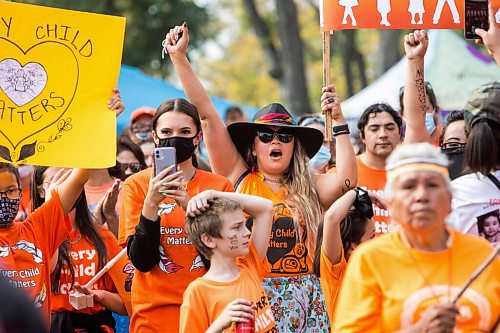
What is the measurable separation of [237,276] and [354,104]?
1106cm

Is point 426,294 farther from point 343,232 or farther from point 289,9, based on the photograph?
point 289,9

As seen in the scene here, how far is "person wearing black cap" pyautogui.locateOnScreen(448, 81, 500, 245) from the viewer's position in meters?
4.93

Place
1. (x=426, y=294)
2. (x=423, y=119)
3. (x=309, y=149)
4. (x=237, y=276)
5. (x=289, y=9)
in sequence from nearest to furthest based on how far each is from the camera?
1. (x=426, y=294)
2. (x=237, y=276)
3. (x=423, y=119)
4. (x=309, y=149)
5. (x=289, y=9)

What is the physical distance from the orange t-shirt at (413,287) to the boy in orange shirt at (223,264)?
1.11 meters

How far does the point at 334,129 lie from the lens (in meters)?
Answer: 6.25

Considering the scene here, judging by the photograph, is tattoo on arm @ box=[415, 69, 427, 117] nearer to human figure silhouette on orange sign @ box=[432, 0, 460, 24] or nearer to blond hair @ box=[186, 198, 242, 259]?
human figure silhouette on orange sign @ box=[432, 0, 460, 24]

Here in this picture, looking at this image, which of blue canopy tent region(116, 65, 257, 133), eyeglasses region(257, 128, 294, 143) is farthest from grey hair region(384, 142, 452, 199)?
blue canopy tent region(116, 65, 257, 133)

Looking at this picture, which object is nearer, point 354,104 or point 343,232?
point 343,232

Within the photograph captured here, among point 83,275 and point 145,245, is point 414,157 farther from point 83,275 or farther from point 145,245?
point 83,275

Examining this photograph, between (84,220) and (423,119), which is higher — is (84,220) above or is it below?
below

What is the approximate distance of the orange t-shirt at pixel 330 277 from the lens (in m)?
5.89

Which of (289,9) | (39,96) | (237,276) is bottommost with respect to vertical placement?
(237,276)

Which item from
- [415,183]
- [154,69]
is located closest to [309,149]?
[415,183]

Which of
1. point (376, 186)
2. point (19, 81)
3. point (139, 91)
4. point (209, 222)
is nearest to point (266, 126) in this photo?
point (376, 186)
